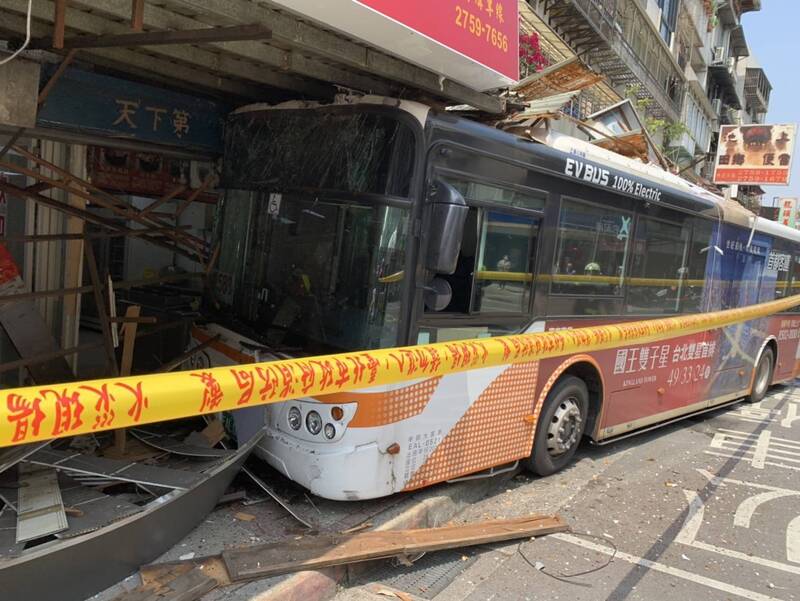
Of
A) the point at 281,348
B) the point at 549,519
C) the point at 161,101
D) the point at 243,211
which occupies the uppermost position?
the point at 161,101

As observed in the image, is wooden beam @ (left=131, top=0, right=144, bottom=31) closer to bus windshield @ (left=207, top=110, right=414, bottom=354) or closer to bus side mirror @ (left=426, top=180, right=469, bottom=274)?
bus windshield @ (left=207, top=110, right=414, bottom=354)

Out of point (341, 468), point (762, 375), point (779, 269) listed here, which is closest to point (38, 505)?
point (341, 468)

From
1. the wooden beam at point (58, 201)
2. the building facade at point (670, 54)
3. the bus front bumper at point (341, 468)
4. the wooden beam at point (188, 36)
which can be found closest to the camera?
the wooden beam at point (188, 36)

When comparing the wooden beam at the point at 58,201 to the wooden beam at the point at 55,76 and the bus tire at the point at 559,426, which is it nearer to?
the wooden beam at the point at 55,76

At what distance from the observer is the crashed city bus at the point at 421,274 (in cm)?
381

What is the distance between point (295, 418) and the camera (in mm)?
3928

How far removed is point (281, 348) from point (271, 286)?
530mm

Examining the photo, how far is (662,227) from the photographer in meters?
6.25

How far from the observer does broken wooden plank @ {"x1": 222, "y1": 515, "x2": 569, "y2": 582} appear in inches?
131

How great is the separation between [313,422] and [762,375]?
28.6 feet

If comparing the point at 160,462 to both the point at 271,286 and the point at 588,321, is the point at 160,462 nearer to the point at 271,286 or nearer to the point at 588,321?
the point at 271,286

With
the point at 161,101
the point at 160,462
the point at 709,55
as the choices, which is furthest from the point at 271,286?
the point at 709,55

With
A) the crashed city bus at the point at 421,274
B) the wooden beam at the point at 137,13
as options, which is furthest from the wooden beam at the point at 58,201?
the wooden beam at the point at 137,13

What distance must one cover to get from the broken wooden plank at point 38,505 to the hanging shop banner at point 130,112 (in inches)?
111
